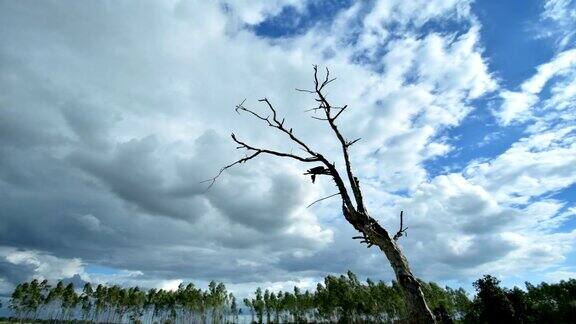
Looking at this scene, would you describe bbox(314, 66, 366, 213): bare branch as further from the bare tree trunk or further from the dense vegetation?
the dense vegetation

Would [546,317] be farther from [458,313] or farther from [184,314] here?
[184,314]

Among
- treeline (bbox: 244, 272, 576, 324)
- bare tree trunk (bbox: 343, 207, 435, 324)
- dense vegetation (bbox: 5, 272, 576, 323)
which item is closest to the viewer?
bare tree trunk (bbox: 343, 207, 435, 324)

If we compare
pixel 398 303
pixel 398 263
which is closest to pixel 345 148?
pixel 398 263

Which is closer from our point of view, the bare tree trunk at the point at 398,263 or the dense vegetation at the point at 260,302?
the bare tree trunk at the point at 398,263

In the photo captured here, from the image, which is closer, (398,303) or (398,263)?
(398,263)

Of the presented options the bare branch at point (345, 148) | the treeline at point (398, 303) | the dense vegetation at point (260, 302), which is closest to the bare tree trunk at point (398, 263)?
the bare branch at point (345, 148)

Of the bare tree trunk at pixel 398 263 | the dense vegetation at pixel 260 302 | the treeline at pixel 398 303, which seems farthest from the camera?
the dense vegetation at pixel 260 302

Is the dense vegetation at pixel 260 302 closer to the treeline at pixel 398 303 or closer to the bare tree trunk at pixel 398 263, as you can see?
the treeline at pixel 398 303

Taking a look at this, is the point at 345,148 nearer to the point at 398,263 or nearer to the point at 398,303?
the point at 398,263

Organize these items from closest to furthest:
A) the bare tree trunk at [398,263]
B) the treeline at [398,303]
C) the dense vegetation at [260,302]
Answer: the bare tree trunk at [398,263]
the treeline at [398,303]
the dense vegetation at [260,302]

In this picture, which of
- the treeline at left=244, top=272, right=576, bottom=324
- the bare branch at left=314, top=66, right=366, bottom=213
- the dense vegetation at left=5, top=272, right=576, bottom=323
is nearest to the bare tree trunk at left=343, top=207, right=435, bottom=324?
the bare branch at left=314, top=66, right=366, bottom=213

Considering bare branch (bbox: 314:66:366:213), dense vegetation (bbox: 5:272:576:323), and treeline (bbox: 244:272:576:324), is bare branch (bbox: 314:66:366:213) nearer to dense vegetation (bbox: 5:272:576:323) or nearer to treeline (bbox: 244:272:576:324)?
treeline (bbox: 244:272:576:324)

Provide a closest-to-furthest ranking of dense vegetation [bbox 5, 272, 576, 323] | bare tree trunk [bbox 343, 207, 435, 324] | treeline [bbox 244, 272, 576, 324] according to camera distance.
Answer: bare tree trunk [bbox 343, 207, 435, 324] → treeline [bbox 244, 272, 576, 324] → dense vegetation [bbox 5, 272, 576, 323]

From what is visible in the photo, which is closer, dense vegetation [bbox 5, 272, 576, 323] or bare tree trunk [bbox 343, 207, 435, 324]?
bare tree trunk [bbox 343, 207, 435, 324]
